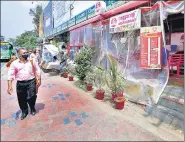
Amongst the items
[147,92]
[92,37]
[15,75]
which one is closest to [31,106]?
[15,75]

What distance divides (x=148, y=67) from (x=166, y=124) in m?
1.45

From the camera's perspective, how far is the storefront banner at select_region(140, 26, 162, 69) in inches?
165

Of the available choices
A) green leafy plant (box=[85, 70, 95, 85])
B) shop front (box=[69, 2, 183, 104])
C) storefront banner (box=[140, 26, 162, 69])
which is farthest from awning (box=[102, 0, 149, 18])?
green leafy plant (box=[85, 70, 95, 85])

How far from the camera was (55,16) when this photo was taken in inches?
687

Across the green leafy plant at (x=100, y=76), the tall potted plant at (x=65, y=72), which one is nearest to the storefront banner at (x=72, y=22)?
the tall potted plant at (x=65, y=72)

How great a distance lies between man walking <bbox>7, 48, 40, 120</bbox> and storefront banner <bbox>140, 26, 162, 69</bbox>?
8.70ft

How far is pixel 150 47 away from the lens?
4.36 m

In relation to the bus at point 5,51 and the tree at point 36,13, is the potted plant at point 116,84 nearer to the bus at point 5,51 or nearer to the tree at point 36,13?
the bus at point 5,51

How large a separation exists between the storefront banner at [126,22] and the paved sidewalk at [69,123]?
7.43 feet

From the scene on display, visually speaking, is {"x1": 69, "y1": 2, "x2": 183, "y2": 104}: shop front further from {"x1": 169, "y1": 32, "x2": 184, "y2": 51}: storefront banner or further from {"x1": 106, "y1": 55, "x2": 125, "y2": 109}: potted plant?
{"x1": 169, "y1": 32, "x2": 184, "y2": 51}: storefront banner

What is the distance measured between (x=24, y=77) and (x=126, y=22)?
3.13 metres

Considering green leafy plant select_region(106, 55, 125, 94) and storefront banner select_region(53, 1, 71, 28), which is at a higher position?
storefront banner select_region(53, 1, 71, 28)

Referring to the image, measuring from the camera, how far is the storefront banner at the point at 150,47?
419cm

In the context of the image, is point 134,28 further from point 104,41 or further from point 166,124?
point 166,124
